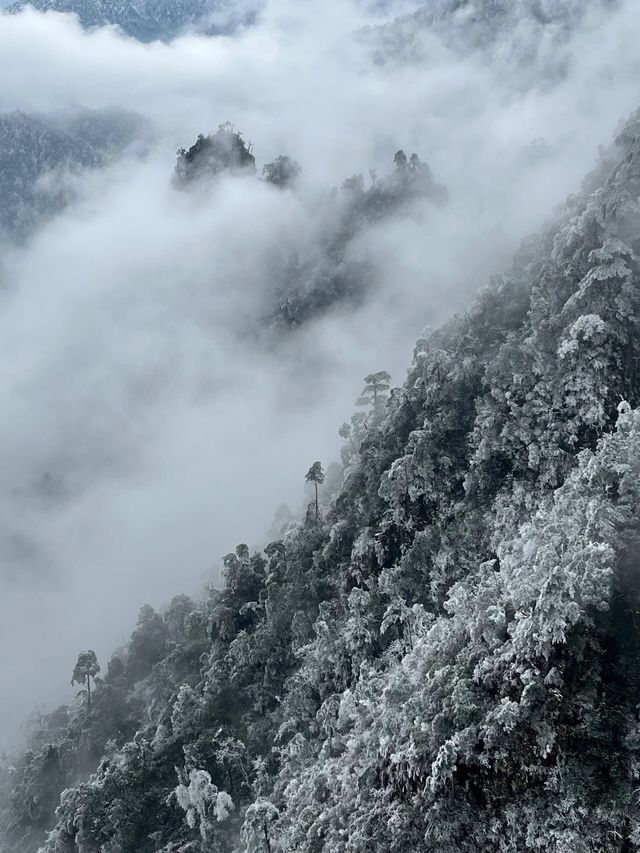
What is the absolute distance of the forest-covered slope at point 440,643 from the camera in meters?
49.8

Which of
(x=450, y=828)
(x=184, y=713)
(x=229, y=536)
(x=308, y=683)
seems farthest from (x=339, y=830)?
(x=229, y=536)

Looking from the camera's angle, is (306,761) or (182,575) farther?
(182,575)

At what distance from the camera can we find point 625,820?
4397 cm

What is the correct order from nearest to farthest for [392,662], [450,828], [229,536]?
[450,828] < [392,662] < [229,536]

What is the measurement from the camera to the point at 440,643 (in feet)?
207

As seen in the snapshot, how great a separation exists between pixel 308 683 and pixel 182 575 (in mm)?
113831

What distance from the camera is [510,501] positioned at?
81750 millimetres

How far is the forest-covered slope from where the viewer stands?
4975 centimetres

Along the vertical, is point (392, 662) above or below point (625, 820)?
above

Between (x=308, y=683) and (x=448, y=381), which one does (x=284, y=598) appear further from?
(x=448, y=381)

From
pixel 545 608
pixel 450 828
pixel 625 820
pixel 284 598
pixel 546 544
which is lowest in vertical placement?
pixel 625 820

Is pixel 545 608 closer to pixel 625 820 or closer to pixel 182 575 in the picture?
pixel 625 820

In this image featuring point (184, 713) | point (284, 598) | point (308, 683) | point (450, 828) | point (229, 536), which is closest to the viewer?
point (450, 828)

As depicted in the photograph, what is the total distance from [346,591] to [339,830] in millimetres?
38444
